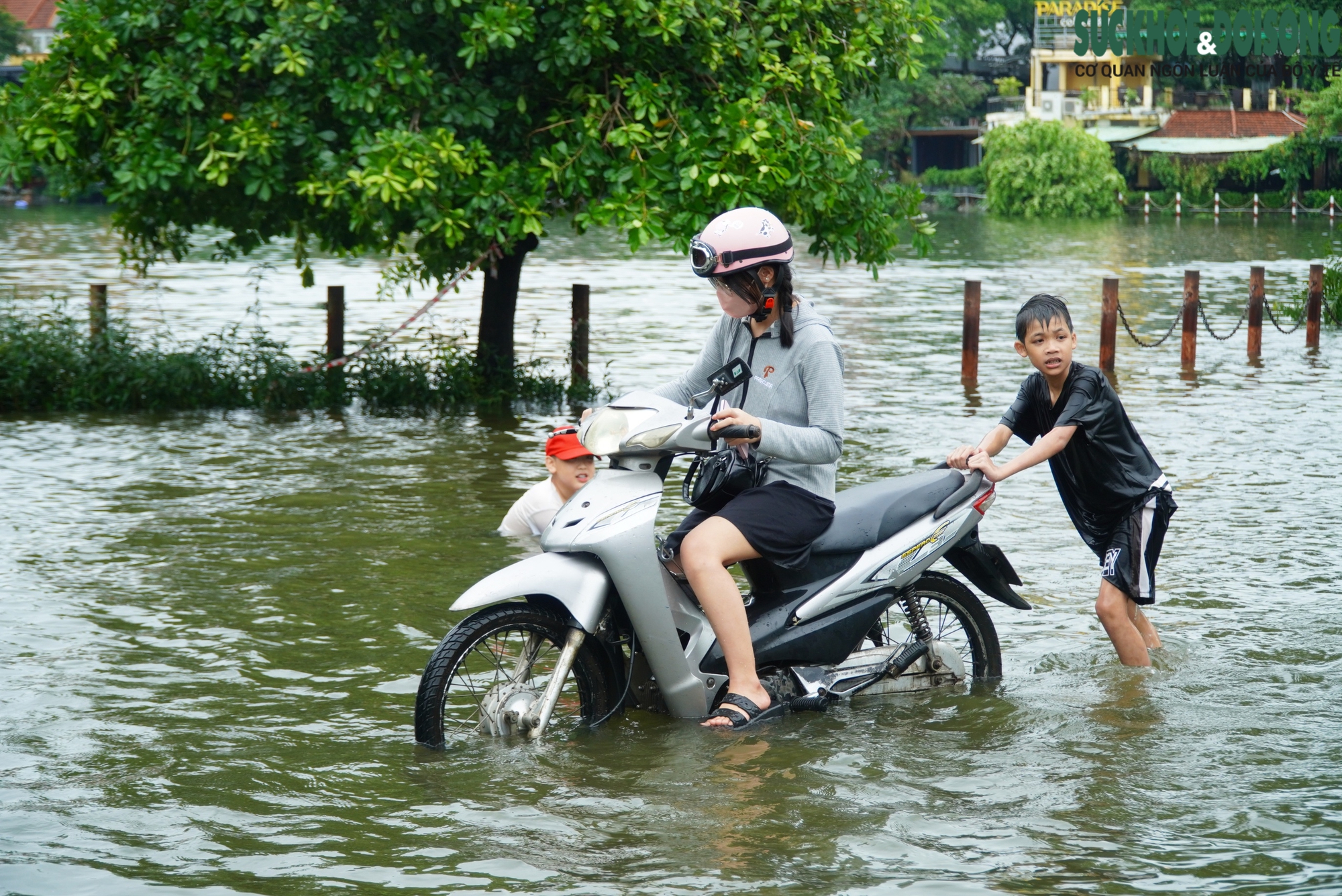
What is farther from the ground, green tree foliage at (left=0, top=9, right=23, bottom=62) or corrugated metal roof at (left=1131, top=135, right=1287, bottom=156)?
green tree foliage at (left=0, top=9, right=23, bottom=62)

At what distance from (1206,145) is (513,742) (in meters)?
61.2

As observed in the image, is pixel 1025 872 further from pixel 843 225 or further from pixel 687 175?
pixel 843 225

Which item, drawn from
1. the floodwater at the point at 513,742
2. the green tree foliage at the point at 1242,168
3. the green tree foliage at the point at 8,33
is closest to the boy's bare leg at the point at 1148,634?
the floodwater at the point at 513,742

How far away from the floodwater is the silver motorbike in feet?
0.49

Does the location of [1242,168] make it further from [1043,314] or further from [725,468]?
[725,468]

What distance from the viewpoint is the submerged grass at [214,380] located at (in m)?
12.7

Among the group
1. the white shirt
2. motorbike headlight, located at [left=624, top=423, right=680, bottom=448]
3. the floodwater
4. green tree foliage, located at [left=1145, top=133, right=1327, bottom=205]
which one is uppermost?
green tree foliage, located at [left=1145, top=133, right=1327, bottom=205]

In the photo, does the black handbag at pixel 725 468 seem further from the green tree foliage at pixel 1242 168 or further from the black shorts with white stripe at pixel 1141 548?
the green tree foliage at pixel 1242 168

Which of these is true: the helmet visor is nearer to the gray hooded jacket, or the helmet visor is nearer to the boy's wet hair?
the gray hooded jacket

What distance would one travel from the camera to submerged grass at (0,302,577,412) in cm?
1273

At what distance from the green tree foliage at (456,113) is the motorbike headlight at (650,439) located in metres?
5.74

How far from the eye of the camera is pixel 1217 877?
13.4 feet

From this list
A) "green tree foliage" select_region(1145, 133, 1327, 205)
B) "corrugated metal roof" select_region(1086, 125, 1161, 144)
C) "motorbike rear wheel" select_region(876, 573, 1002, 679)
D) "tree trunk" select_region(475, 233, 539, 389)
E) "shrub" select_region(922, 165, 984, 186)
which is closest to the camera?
"motorbike rear wheel" select_region(876, 573, 1002, 679)

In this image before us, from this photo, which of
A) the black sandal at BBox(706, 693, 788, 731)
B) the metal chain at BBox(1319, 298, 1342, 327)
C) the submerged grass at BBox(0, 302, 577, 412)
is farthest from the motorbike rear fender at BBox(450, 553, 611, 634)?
the metal chain at BBox(1319, 298, 1342, 327)
